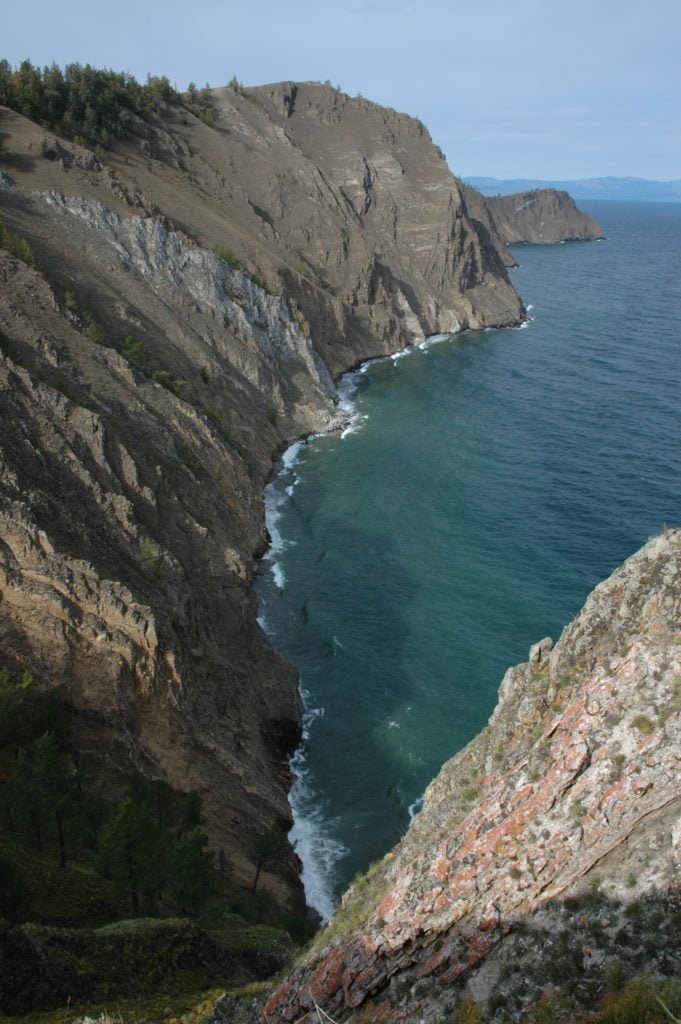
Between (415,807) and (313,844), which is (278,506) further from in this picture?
(313,844)

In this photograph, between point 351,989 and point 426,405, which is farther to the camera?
point 426,405

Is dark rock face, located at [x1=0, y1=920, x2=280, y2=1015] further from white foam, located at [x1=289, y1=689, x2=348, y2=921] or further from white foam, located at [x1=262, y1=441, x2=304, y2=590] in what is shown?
white foam, located at [x1=262, y1=441, x2=304, y2=590]

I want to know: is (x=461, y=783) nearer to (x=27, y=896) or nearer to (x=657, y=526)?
(x=27, y=896)

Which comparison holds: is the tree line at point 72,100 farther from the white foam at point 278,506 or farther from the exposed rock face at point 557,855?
the exposed rock face at point 557,855

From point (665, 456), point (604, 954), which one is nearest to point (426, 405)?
point (665, 456)

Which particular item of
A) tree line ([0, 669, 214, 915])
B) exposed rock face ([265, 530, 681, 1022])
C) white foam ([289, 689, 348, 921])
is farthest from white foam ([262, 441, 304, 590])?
exposed rock face ([265, 530, 681, 1022])

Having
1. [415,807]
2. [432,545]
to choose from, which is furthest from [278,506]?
[415,807]
